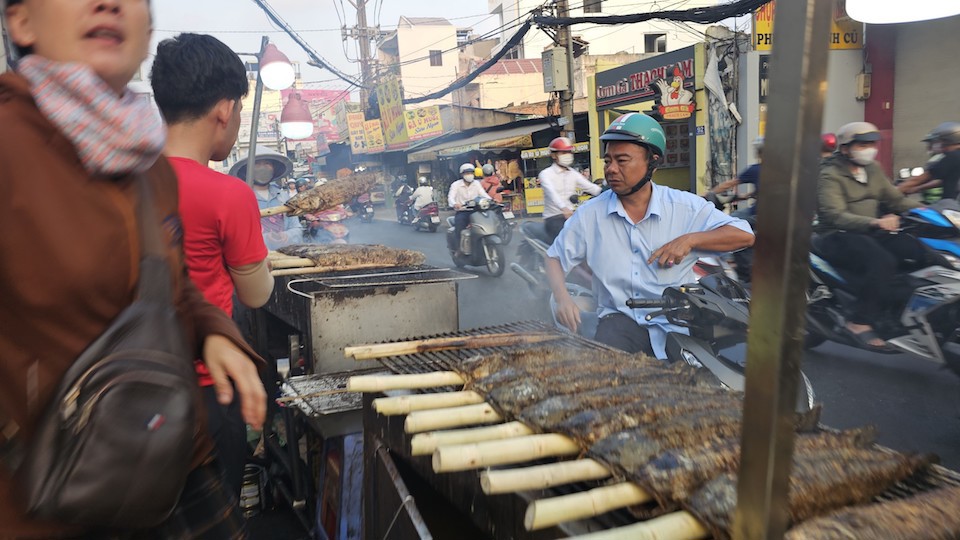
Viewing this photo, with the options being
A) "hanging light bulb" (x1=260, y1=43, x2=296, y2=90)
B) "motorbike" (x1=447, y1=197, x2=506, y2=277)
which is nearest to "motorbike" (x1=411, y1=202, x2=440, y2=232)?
"motorbike" (x1=447, y1=197, x2=506, y2=277)

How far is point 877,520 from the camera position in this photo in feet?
3.84

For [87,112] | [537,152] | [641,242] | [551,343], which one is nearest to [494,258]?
[641,242]

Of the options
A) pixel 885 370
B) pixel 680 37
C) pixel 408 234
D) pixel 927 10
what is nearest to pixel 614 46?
pixel 680 37

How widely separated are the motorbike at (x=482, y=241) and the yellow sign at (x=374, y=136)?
812 inches

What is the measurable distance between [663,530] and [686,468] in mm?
190

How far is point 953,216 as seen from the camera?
16.3 ft

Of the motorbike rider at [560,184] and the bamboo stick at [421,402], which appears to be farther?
the motorbike rider at [560,184]

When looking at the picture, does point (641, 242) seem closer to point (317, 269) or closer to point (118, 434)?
point (317, 269)

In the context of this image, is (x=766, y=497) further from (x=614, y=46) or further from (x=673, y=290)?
(x=614, y=46)

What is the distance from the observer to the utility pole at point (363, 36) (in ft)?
90.8

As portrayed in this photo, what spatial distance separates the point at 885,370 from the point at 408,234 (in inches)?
609

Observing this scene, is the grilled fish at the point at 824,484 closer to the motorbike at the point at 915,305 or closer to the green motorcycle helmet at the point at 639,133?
the green motorcycle helmet at the point at 639,133

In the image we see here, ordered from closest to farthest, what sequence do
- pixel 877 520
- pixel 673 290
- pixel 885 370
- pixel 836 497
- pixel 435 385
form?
pixel 877 520 → pixel 836 497 → pixel 435 385 → pixel 673 290 → pixel 885 370

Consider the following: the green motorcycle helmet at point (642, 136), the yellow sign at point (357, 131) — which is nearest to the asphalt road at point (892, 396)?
the green motorcycle helmet at point (642, 136)
